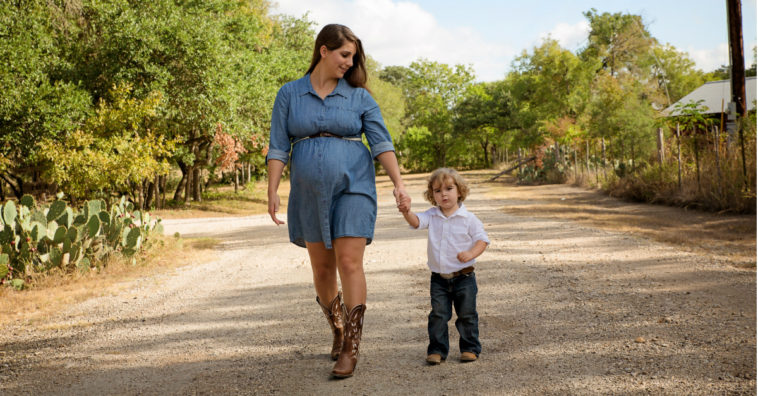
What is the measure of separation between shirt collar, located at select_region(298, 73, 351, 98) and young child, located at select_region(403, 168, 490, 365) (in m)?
0.78

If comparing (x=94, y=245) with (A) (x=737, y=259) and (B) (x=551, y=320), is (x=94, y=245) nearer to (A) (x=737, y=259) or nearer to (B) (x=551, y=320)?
(B) (x=551, y=320)

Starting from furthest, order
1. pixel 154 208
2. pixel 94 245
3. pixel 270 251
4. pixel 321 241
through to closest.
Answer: pixel 154 208, pixel 270 251, pixel 94 245, pixel 321 241

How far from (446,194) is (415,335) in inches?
43.0

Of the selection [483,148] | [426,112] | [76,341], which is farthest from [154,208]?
[483,148]

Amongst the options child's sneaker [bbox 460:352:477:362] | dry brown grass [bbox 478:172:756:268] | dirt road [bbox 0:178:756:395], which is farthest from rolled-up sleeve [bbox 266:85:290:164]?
dry brown grass [bbox 478:172:756:268]

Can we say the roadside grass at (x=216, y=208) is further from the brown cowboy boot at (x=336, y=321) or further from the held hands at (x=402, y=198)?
the held hands at (x=402, y=198)

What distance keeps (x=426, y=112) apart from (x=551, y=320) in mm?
57244

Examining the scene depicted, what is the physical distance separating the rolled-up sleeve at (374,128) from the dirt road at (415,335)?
1.28 meters

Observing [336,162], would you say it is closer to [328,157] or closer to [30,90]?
[328,157]

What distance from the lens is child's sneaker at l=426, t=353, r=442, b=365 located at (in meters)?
3.70

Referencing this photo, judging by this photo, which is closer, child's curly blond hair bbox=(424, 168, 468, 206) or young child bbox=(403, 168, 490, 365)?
young child bbox=(403, 168, 490, 365)

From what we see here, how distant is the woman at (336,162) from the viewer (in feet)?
11.8

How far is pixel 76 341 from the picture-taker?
15.9 ft

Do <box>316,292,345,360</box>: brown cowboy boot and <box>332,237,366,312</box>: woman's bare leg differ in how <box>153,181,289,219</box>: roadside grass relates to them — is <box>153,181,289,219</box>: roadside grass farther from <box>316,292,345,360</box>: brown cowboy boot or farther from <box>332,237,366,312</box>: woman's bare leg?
<box>332,237,366,312</box>: woman's bare leg
